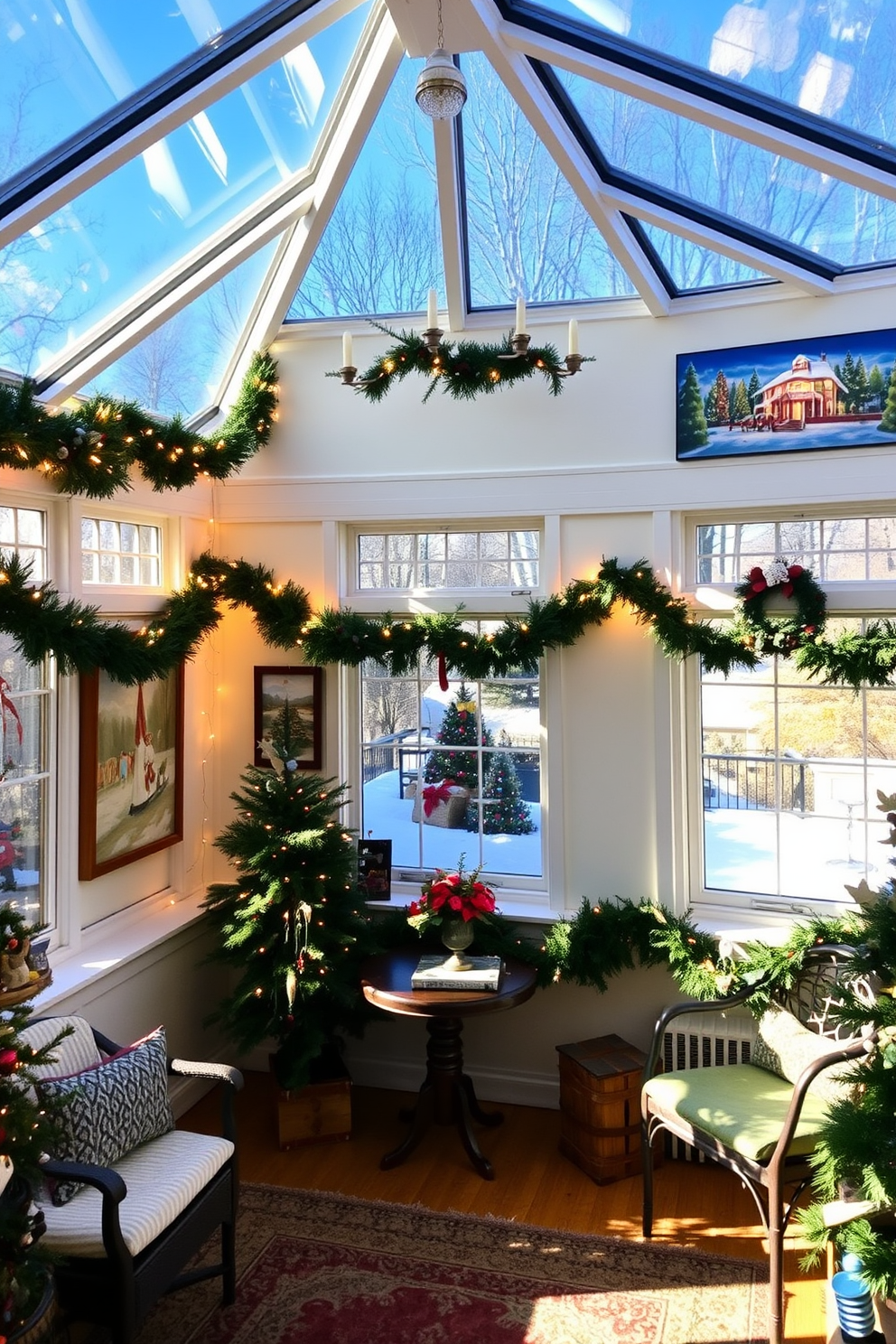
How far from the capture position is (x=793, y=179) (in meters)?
3.56

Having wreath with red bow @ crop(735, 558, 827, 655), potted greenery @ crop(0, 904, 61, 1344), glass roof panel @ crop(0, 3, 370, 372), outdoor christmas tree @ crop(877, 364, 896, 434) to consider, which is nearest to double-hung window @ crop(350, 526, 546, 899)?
wreath with red bow @ crop(735, 558, 827, 655)

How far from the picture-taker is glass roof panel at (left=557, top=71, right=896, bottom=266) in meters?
3.48

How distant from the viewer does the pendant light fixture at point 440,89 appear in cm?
267

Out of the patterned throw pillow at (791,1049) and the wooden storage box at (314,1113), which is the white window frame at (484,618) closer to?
A: the wooden storage box at (314,1113)

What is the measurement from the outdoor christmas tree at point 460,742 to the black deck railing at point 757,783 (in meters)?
1.06

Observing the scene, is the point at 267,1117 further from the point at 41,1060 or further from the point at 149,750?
the point at 41,1060

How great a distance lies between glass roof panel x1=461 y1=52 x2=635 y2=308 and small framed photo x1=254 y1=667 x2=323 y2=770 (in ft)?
6.39

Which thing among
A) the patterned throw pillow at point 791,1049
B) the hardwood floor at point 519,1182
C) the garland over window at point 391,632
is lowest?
the hardwood floor at point 519,1182

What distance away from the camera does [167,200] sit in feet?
11.7

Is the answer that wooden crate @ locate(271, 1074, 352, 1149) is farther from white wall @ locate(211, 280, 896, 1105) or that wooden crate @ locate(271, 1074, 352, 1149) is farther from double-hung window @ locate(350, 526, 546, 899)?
double-hung window @ locate(350, 526, 546, 899)

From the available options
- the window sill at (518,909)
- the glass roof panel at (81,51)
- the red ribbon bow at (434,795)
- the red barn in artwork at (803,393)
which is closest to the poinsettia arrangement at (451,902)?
the window sill at (518,909)

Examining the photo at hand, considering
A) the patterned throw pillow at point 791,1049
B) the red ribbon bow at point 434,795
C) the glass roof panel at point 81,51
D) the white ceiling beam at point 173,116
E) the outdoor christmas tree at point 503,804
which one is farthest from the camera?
the red ribbon bow at point 434,795

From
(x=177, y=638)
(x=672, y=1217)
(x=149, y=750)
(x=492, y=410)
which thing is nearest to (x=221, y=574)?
(x=177, y=638)

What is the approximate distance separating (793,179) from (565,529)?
1682 mm
